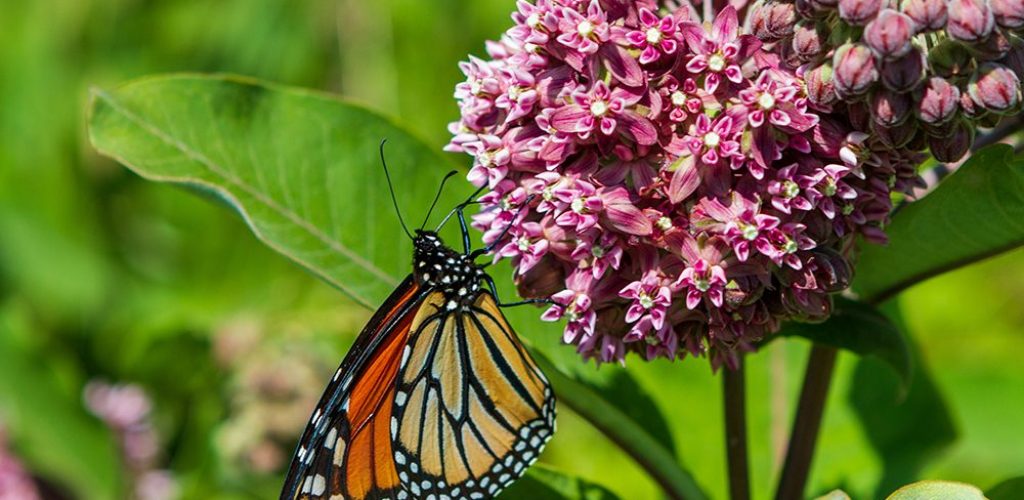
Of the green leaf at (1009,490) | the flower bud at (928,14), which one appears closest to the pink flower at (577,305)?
the flower bud at (928,14)

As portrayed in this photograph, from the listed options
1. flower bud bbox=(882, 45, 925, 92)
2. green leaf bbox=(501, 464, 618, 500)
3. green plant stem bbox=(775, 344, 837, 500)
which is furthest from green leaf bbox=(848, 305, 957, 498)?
flower bud bbox=(882, 45, 925, 92)

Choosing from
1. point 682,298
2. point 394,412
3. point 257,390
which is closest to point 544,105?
point 682,298

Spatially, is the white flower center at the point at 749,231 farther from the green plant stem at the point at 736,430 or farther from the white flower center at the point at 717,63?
the green plant stem at the point at 736,430

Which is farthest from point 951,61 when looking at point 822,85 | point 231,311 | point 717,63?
point 231,311

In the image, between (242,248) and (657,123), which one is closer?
(657,123)

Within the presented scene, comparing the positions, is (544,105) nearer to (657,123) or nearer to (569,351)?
(657,123)
